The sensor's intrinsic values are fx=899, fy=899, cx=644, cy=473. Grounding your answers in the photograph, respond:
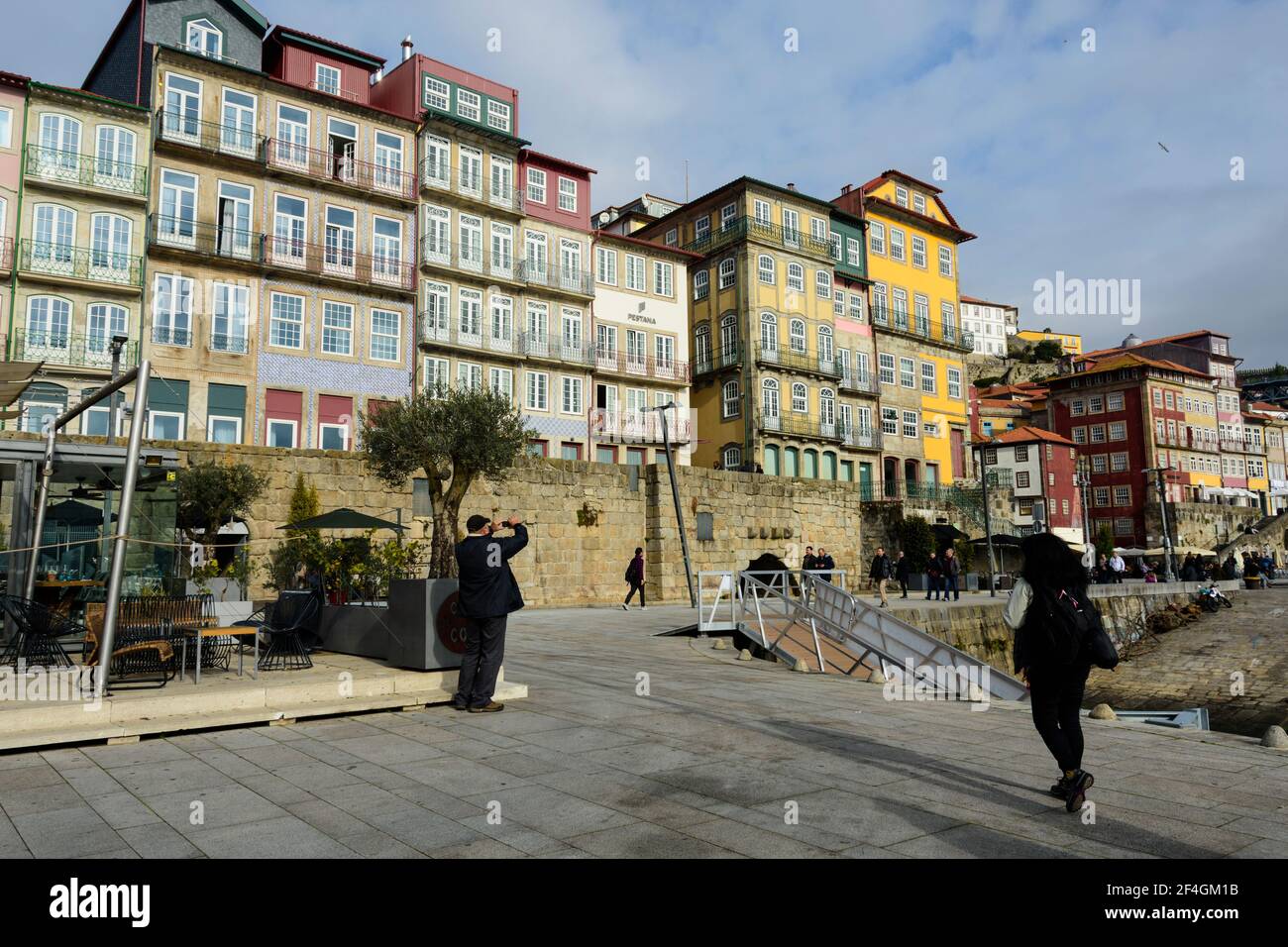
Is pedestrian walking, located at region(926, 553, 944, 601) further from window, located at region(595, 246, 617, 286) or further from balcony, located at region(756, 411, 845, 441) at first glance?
window, located at region(595, 246, 617, 286)

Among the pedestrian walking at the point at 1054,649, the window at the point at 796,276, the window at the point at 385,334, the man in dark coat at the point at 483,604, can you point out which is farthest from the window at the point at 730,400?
the pedestrian walking at the point at 1054,649

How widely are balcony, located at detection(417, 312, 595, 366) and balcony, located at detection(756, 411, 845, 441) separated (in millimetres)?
8518

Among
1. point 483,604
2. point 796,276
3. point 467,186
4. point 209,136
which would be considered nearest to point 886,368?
point 796,276

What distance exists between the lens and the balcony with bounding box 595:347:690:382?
36.4 meters

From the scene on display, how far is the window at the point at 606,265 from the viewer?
36938mm

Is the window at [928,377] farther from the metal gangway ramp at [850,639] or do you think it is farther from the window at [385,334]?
the metal gangway ramp at [850,639]

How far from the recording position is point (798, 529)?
3350cm

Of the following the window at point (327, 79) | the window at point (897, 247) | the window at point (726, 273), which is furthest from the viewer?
the window at point (897, 247)

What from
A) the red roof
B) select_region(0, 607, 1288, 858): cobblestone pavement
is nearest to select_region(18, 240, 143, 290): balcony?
select_region(0, 607, 1288, 858): cobblestone pavement

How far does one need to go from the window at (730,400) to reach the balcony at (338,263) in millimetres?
15027

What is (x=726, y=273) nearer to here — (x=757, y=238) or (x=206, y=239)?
(x=757, y=238)

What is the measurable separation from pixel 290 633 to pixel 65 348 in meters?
20.9
